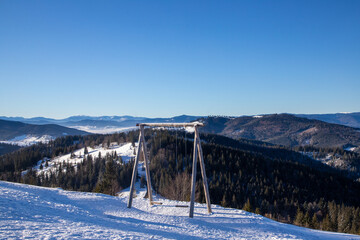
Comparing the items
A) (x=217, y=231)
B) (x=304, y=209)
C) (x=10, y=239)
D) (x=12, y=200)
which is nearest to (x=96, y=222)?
(x=10, y=239)

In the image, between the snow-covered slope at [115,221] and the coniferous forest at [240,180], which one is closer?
the snow-covered slope at [115,221]

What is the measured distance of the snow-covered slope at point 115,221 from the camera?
8.73 m

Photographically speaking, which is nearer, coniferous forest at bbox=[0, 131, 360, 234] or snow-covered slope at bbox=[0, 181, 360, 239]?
snow-covered slope at bbox=[0, 181, 360, 239]

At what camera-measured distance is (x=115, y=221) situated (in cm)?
1159

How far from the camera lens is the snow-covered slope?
8727mm

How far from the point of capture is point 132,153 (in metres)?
97.4

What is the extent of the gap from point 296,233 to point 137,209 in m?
10.0

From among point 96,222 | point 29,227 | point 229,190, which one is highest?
point 29,227

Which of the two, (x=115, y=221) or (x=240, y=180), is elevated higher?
(x=115, y=221)

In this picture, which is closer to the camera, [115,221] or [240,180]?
[115,221]

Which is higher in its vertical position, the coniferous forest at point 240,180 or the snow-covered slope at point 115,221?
the snow-covered slope at point 115,221

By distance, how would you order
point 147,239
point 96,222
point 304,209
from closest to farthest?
point 147,239, point 96,222, point 304,209

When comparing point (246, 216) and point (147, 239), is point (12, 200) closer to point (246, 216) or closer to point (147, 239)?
point (147, 239)

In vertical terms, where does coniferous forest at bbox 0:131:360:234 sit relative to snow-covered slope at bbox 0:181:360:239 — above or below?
below
